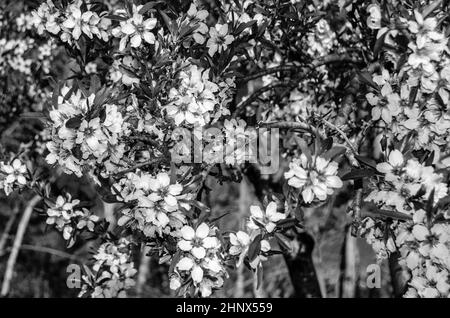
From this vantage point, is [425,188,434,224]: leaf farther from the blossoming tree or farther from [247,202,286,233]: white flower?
[247,202,286,233]: white flower

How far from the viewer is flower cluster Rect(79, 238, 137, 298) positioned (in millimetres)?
3326

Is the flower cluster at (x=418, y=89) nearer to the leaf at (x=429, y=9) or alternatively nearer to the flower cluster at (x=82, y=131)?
the leaf at (x=429, y=9)

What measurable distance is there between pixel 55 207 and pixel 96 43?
90cm

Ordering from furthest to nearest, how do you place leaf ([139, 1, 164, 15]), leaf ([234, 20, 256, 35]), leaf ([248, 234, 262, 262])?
1. leaf ([234, 20, 256, 35])
2. leaf ([139, 1, 164, 15])
3. leaf ([248, 234, 262, 262])

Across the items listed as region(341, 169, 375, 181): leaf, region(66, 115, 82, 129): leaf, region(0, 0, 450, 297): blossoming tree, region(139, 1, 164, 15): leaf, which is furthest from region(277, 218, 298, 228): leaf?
region(139, 1, 164, 15): leaf

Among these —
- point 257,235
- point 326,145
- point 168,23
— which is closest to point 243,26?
point 168,23

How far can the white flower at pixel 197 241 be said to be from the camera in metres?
2.38

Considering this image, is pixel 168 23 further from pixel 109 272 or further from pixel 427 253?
pixel 109 272

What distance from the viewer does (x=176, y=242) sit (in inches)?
102

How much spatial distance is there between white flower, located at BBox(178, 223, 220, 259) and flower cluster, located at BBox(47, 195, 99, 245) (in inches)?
36.5

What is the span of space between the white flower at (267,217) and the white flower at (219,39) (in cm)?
77

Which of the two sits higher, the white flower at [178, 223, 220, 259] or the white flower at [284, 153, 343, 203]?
the white flower at [284, 153, 343, 203]

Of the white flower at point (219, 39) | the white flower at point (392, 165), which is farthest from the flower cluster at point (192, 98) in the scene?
the white flower at point (392, 165)

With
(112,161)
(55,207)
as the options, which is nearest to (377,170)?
(112,161)
